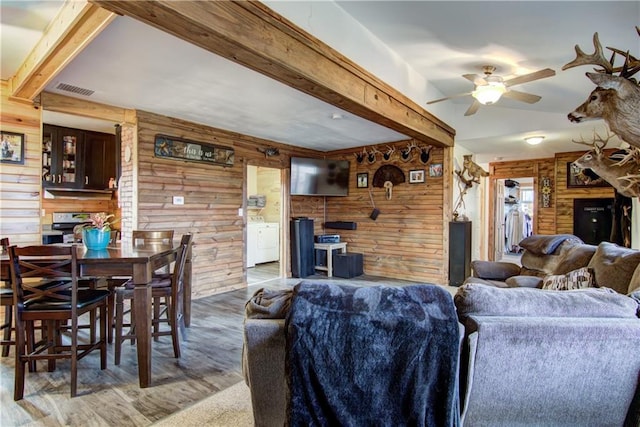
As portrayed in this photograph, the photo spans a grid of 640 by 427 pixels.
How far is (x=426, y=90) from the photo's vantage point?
13.9 ft

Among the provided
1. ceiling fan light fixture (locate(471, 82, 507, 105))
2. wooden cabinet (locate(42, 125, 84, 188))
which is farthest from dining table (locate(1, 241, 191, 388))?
wooden cabinet (locate(42, 125, 84, 188))

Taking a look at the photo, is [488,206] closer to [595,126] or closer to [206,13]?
[595,126]

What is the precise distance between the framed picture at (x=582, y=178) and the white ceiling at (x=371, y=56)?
1361mm

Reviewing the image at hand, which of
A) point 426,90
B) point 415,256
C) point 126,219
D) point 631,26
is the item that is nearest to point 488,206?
point 415,256

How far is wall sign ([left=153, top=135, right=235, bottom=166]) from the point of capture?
4.43 metres

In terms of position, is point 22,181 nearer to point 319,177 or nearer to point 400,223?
point 319,177

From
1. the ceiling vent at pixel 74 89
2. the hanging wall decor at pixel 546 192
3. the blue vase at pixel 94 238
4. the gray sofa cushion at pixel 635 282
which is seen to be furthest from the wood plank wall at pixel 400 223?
the blue vase at pixel 94 238

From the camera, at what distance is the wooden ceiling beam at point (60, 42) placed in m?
2.09

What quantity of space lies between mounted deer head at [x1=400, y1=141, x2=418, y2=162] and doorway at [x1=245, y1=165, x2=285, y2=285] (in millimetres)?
2349

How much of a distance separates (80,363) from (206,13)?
274cm

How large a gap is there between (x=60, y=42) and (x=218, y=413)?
2691 mm

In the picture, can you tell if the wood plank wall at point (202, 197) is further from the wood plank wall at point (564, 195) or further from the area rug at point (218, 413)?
the wood plank wall at point (564, 195)

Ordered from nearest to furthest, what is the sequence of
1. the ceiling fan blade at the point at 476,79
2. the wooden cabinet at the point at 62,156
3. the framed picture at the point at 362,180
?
the ceiling fan blade at the point at 476,79, the wooden cabinet at the point at 62,156, the framed picture at the point at 362,180

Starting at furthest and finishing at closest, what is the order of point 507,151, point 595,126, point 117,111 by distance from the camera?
point 507,151 → point 595,126 → point 117,111
